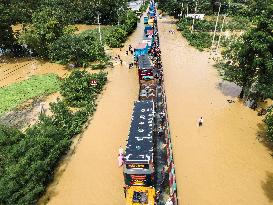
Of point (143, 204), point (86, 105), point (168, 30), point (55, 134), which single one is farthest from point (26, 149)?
point (168, 30)

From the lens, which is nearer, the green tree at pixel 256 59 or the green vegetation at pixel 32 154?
the green vegetation at pixel 32 154

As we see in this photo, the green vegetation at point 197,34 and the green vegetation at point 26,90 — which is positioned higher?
the green vegetation at point 197,34

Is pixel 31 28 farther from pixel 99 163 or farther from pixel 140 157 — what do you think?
pixel 140 157

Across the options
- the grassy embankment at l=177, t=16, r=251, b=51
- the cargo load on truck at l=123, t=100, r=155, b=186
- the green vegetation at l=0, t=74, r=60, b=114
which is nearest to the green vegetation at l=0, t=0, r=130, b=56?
the green vegetation at l=0, t=74, r=60, b=114

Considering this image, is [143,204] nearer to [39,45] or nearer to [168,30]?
[39,45]

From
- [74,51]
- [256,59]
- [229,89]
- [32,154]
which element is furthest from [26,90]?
[256,59]

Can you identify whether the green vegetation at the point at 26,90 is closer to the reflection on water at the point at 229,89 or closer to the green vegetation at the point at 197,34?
the reflection on water at the point at 229,89

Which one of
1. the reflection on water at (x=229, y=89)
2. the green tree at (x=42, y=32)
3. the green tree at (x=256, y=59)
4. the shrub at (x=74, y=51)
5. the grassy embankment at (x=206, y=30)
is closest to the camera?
the green tree at (x=256, y=59)

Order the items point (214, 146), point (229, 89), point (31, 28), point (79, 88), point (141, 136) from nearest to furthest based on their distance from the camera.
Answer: point (141, 136)
point (214, 146)
point (79, 88)
point (229, 89)
point (31, 28)

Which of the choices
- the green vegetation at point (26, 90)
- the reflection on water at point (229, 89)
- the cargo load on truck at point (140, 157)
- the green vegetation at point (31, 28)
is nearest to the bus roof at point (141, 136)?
the cargo load on truck at point (140, 157)
